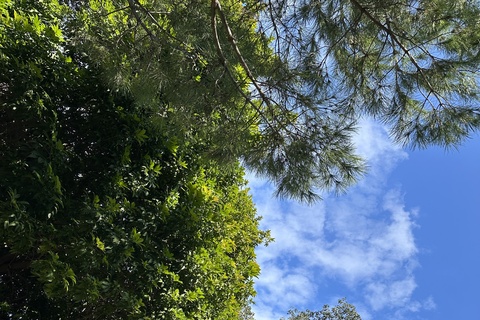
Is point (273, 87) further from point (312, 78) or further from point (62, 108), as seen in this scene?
point (62, 108)

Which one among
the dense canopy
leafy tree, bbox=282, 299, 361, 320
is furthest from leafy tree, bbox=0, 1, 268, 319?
leafy tree, bbox=282, 299, 361, 320

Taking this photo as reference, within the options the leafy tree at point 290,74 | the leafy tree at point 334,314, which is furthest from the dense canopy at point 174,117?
the leafy tree at point 334,314

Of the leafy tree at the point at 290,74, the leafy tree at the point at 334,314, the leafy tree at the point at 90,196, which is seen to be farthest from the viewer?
the leafy tree at the point at 334,314

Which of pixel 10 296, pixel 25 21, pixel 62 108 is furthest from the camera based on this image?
pixel 10 296

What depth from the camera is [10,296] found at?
3695 millimetres

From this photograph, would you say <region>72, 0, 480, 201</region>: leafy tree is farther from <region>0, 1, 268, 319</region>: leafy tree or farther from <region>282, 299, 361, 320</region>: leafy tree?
<region>282, 299, 361, 320</region>: leafy tree

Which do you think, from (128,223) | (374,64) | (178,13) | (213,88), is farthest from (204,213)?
(374,64)

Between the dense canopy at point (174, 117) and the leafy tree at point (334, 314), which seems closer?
the dense canopy at point (174, 117)

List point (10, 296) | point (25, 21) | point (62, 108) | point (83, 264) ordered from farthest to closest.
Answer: point (10, 296) < point (62, 108) < point (25, 21) < point (83, 264)

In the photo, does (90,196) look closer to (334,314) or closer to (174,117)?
(174,117)

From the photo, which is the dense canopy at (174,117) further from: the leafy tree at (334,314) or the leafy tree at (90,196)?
the leafy tree at (334,314)

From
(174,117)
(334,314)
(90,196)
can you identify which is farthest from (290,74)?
(334,314)

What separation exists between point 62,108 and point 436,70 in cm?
287

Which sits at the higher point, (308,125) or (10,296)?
(308,125)
